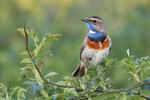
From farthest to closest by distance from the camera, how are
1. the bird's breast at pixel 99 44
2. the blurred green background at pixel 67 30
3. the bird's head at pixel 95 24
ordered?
the blurred green background at pixel 67 30 → the bird's head at pixel 95 24 → the bird's breast at pixel 99 44

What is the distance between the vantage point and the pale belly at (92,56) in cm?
514

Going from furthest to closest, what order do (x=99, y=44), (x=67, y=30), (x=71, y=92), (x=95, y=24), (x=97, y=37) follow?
(x=67, y=30), (x=95, y=24), (x=97, y=37), (x=99, y=44), (x=71, y=92)

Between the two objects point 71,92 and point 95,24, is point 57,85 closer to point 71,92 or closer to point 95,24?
point 71,92

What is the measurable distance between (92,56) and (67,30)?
2.64 metres

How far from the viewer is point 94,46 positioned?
5305 millimetres

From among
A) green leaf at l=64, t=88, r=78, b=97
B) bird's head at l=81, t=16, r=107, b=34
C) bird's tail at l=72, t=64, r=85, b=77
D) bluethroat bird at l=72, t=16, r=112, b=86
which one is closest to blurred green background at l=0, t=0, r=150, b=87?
bird's tail at l=72, t=64, r=85, b=77

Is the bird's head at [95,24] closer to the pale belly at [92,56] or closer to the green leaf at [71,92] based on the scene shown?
the pale belly at [92,56]

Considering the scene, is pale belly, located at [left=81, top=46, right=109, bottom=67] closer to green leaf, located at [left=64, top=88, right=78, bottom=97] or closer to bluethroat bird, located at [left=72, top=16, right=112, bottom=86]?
bluethroat bird, located at [left=72, top=16, right=112, bottom=86]

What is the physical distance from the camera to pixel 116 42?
23.1 feet

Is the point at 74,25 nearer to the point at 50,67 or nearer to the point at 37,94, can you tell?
the point at 50,67

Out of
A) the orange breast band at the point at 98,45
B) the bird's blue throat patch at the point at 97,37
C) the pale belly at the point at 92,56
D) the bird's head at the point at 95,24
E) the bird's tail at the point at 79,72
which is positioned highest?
the bird's head at the point at 95,24

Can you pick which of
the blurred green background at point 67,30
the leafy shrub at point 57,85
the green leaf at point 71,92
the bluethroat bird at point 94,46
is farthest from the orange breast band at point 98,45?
the green leaf at point 71,92

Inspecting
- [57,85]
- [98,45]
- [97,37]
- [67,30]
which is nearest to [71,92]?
[57,85]

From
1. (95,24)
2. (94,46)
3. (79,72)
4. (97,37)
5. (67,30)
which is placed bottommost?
(79,72)
